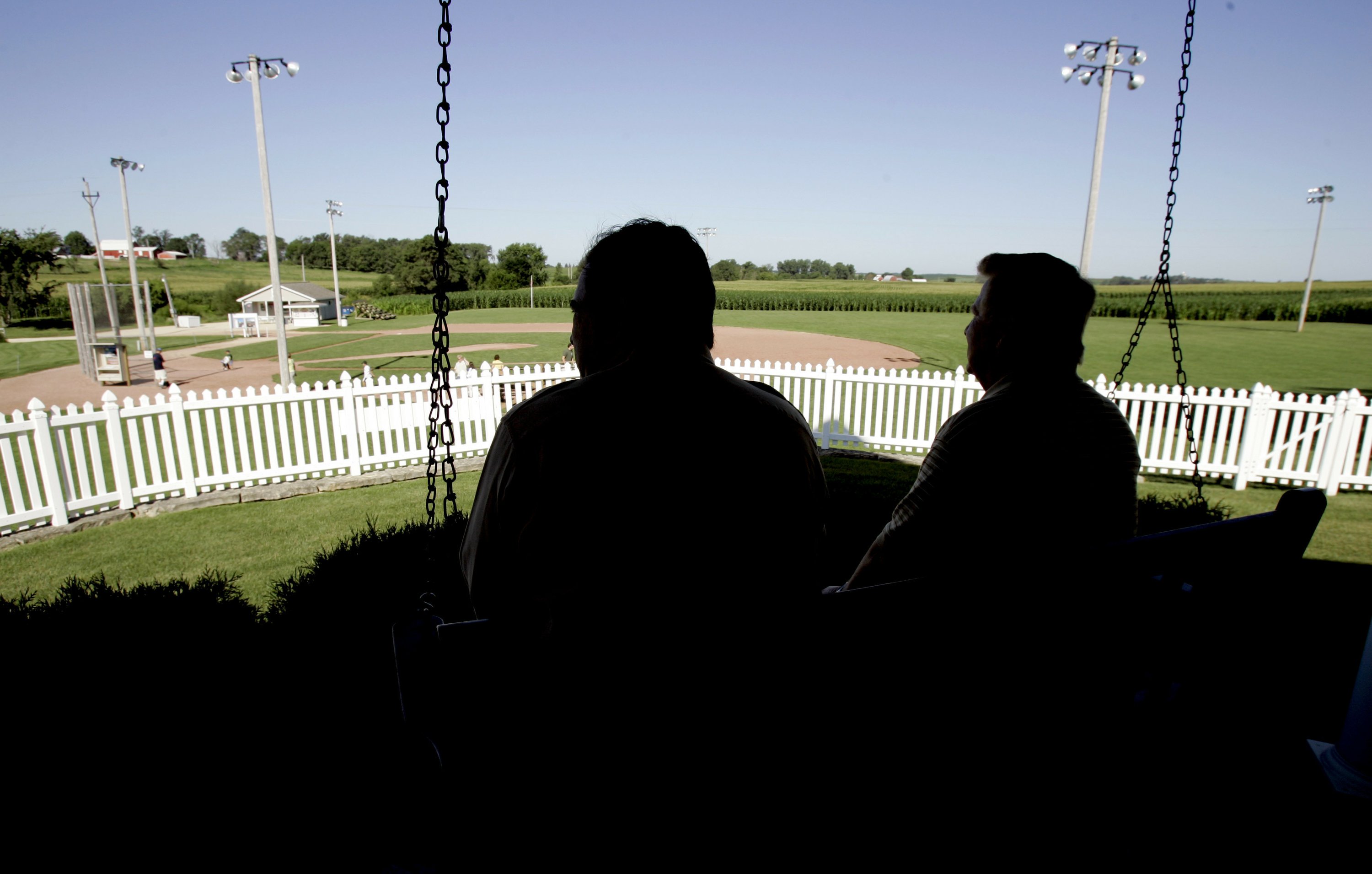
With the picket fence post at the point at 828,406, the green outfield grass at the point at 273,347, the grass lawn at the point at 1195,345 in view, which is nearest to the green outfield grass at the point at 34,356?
the green outfield grass at the point at 273,347

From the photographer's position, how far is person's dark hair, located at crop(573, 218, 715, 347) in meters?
1.42

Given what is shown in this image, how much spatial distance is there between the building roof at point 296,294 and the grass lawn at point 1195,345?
1132 inches

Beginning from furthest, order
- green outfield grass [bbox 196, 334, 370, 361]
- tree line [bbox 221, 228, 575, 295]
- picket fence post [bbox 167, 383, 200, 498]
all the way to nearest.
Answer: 1. tree line [bbox 221, 228, 575, 295]
2. green outfield grass [bbox 196, 334, 370, 361]
3. picket fence post [bbox 167, 383, 200, 498]

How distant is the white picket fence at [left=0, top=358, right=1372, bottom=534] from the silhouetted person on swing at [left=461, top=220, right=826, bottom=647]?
3918mm

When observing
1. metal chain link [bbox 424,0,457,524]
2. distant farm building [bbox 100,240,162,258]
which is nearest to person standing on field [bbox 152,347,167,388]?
metal chain link [bbox 424,0,457,524]

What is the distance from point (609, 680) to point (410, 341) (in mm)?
33518

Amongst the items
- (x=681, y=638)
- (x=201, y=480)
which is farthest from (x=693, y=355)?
(x=201, y=480)

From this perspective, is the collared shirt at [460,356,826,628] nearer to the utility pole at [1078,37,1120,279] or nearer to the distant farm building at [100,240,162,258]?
the utility pole at [1078,37,1120,279]

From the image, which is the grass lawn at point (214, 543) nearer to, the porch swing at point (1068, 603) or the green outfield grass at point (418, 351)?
the porch swing at point (1068, 603)

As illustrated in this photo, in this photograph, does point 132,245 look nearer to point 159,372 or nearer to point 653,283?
point 159,372

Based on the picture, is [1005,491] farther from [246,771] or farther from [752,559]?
[246,771]

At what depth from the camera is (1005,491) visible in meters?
1.73

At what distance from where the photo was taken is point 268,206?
39.1ft

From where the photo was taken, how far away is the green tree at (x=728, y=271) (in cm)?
6259
